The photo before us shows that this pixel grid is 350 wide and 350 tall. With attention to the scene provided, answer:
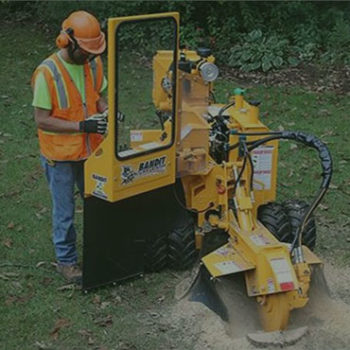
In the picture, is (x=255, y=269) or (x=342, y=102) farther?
(x=342, y=102)

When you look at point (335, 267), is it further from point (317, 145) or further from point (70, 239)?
point (70, 239)

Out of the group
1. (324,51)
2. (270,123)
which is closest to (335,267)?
(270,123)

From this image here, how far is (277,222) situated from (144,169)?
48.5 inches

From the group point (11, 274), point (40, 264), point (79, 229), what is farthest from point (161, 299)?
point (79, 229)

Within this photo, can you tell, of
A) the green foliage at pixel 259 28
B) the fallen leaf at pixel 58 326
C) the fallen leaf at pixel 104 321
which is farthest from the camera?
the green foliage at pixel 259 28

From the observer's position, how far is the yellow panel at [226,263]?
5304 mm

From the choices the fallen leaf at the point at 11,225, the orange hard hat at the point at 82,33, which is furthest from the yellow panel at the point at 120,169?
the fallen leaf at the point at 11,225

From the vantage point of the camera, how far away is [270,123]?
32.5 feet

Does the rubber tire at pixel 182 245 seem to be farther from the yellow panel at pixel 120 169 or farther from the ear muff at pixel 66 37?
the ear muff at pixel 66 37

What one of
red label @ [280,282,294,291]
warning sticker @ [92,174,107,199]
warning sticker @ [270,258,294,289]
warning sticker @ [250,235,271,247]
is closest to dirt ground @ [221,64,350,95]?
warning sticker @ [250,235,271,247]

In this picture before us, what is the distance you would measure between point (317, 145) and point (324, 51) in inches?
289

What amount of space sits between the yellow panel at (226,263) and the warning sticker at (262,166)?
84 cm

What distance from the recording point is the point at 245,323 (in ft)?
17.6

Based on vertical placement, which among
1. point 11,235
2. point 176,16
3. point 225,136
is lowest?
point 11,235
